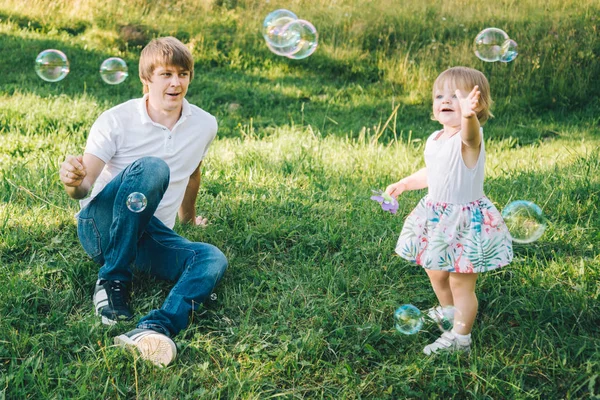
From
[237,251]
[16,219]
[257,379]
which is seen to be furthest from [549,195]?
[16,219]

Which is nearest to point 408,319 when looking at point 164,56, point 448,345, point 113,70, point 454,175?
point 448,345

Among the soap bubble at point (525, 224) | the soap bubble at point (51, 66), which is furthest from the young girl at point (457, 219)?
the soap bubble at point (51, 66)

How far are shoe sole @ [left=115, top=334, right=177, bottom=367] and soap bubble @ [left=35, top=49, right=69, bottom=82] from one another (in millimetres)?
2476

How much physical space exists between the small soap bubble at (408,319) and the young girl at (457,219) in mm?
93

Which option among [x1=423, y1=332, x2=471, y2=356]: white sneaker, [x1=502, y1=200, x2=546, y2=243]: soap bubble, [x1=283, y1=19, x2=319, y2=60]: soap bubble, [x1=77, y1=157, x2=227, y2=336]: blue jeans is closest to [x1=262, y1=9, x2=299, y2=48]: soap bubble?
[x1=283, y1=19, x2=319, y2=60]: soap bubble

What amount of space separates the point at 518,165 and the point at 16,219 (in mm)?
3335

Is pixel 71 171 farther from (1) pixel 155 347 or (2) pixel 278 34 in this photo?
(2) pixel 278 34

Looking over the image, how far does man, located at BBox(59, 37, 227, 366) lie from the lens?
106 inches

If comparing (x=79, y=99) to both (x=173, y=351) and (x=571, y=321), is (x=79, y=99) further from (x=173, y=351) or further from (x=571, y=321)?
(x=571, y=321)

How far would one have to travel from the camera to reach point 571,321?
106 inches

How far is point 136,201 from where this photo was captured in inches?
106

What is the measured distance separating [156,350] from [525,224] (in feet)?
5.20

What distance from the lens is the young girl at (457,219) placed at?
2.42 meters

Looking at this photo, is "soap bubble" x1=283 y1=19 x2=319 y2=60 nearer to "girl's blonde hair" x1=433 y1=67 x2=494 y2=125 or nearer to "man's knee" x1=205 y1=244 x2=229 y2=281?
"man's knee" x1=205 y1=244 x2=229 y2=281
